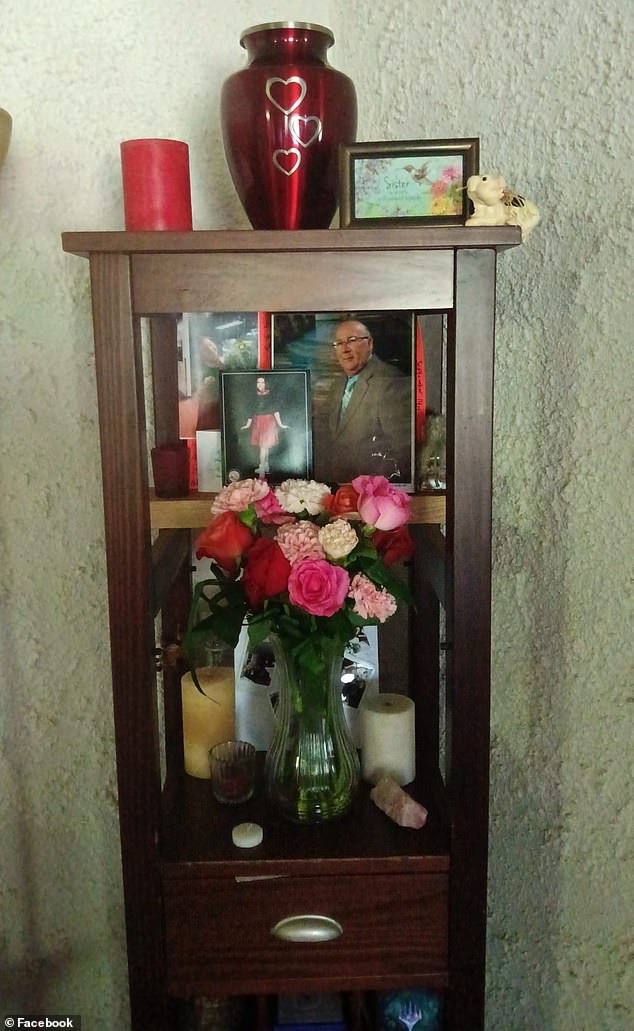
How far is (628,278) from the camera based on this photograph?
3.67 feet

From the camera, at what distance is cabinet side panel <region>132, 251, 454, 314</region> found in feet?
3.03

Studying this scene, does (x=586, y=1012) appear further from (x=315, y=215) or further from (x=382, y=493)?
(x=315, y=215)

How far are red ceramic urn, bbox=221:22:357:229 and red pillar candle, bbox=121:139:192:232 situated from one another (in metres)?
0.09

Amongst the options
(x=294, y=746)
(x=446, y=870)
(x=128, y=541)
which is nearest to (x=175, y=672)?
(x=294, y=746)

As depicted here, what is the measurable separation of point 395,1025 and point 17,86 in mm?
1408

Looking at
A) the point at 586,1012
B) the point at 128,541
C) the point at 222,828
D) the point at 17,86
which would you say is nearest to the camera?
the point at 128,541

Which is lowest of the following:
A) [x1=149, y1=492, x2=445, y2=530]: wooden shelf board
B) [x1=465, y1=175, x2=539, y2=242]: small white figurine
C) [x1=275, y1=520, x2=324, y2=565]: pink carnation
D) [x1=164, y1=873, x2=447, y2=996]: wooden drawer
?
[x1=164, y1=873, x2=447, y2=996]: wooden drawer

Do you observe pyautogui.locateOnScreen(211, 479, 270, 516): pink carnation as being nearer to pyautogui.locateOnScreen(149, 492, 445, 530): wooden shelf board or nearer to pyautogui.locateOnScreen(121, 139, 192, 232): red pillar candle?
pyautogui.locateOnScreen(149, 492, 445, 530): wooden shelf board

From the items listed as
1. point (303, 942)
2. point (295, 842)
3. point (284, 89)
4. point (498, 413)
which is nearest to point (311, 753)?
point (295, 842)

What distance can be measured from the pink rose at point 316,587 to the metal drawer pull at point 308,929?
40cm

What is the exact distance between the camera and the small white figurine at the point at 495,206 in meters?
0.92

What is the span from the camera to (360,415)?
1.20m

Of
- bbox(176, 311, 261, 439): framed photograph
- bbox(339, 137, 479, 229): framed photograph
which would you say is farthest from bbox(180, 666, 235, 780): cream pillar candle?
bbox(339, 137, 479, 229): framed photograph

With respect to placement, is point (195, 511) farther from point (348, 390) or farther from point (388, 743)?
point (388, 743)
